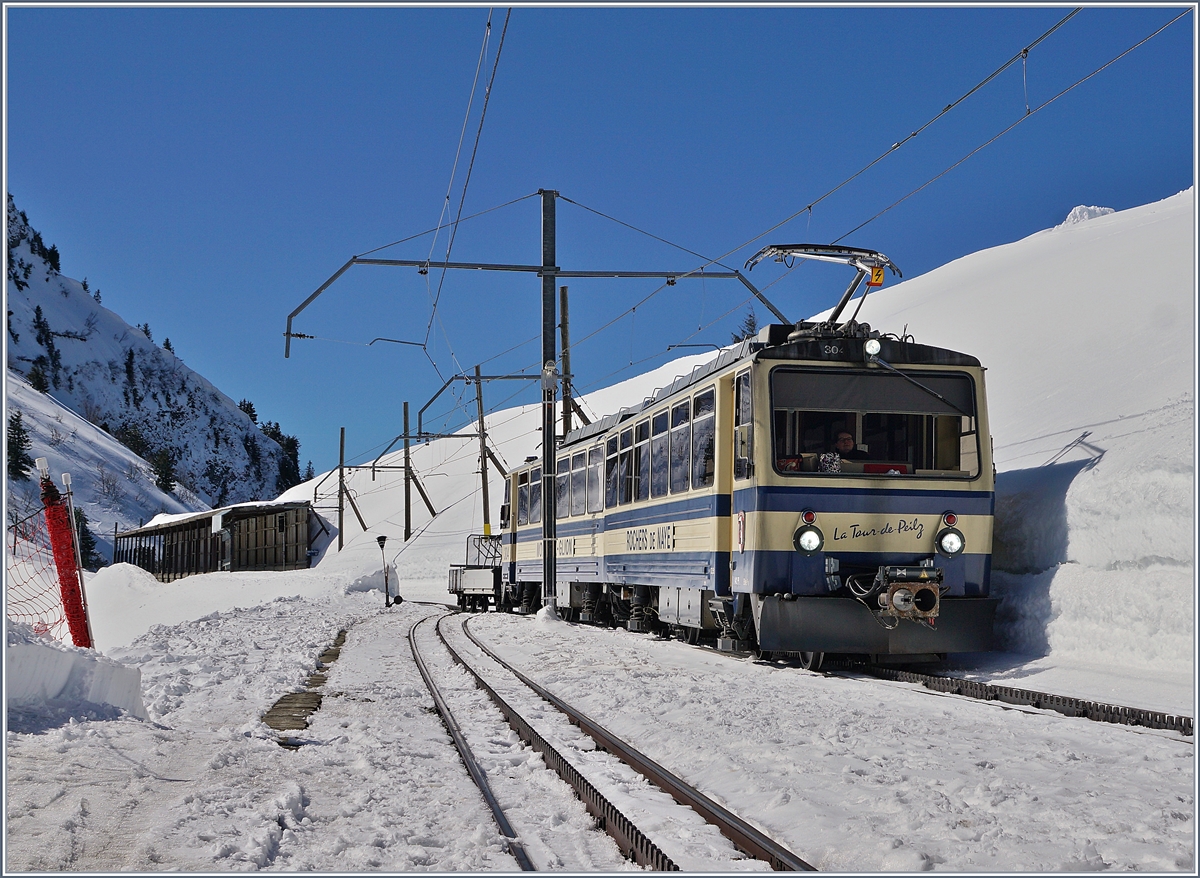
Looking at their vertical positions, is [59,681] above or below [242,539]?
below

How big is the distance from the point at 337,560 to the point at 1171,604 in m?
59.7

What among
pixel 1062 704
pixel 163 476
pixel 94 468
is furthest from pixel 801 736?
pixel 163 476

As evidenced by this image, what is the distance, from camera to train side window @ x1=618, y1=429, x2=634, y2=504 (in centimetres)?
1672

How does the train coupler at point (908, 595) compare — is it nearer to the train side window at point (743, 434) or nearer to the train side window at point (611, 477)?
the train side window at point (743, 434)

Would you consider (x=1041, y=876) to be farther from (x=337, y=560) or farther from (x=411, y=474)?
(x=337, y=560)

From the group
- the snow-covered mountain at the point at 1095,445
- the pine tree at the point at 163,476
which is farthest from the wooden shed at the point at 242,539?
the pine tree at the point at 163,476

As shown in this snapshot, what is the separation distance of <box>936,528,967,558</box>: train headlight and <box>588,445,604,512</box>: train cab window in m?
8.12

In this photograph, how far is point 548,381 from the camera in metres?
20.6

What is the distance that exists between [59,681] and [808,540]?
708cm

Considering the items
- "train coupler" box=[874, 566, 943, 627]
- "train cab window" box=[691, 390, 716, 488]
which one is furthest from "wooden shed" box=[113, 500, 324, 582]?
"train coupler" box=[874, 566, 943, 627]

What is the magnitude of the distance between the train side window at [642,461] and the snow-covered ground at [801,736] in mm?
2311

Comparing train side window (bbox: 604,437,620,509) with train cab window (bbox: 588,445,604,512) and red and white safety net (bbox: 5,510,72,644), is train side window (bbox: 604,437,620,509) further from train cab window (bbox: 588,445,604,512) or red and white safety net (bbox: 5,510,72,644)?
red and white safety net (bbox: 5,510,72,644)

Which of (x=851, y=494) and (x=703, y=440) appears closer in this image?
(x=851, y=494)

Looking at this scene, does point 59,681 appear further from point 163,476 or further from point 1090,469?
point 163,476
